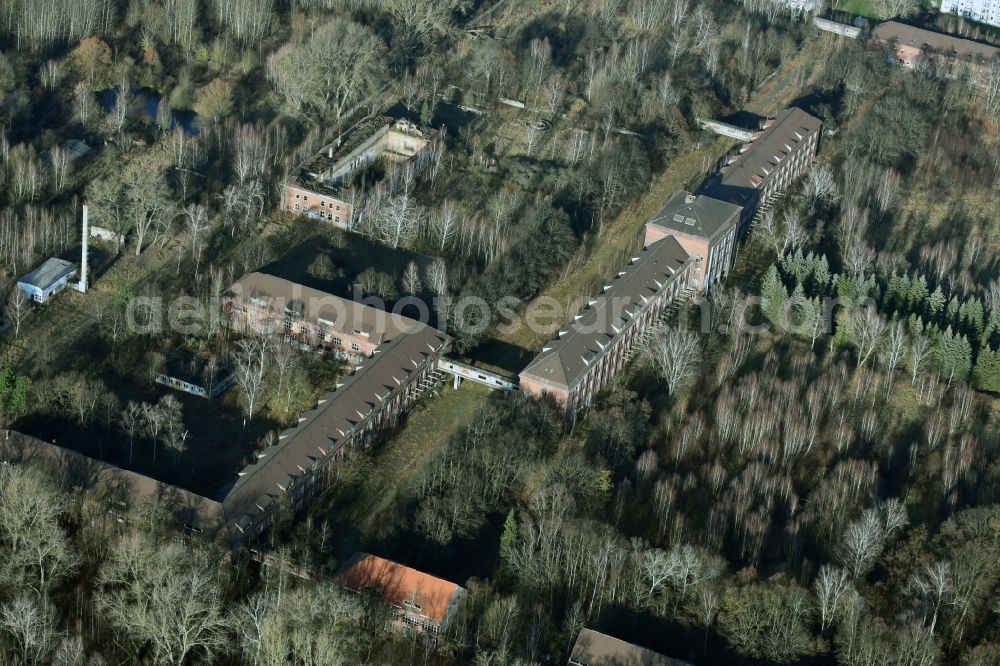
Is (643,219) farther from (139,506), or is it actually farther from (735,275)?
(139,506)

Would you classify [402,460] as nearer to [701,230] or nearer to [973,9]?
[701,230]

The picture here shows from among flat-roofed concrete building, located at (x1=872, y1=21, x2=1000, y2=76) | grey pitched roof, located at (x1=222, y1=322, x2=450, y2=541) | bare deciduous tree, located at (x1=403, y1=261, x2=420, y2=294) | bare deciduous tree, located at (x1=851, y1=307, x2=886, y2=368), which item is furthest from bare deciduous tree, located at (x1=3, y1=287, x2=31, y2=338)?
flat-roofed concrete building, located at (x1=872, y1=21, x2=1000, y2=76)

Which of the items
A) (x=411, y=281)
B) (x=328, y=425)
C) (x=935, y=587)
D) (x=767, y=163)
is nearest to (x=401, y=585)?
(x=328, y=425)

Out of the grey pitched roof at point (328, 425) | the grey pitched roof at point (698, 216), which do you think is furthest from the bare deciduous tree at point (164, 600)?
the grey pitched roof at point (698, 216)

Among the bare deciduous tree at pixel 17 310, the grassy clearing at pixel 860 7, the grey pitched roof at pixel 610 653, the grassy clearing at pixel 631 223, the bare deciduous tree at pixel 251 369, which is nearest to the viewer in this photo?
the grey pitched roof at pixel 610 653

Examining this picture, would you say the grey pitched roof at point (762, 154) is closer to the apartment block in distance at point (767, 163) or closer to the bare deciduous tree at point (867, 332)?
the apartment block in distance at point (767, 163)

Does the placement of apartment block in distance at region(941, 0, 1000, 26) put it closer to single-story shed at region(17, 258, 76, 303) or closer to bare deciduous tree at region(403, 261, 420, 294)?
bare deciduous tree at region(403, 261, 420, 294)
